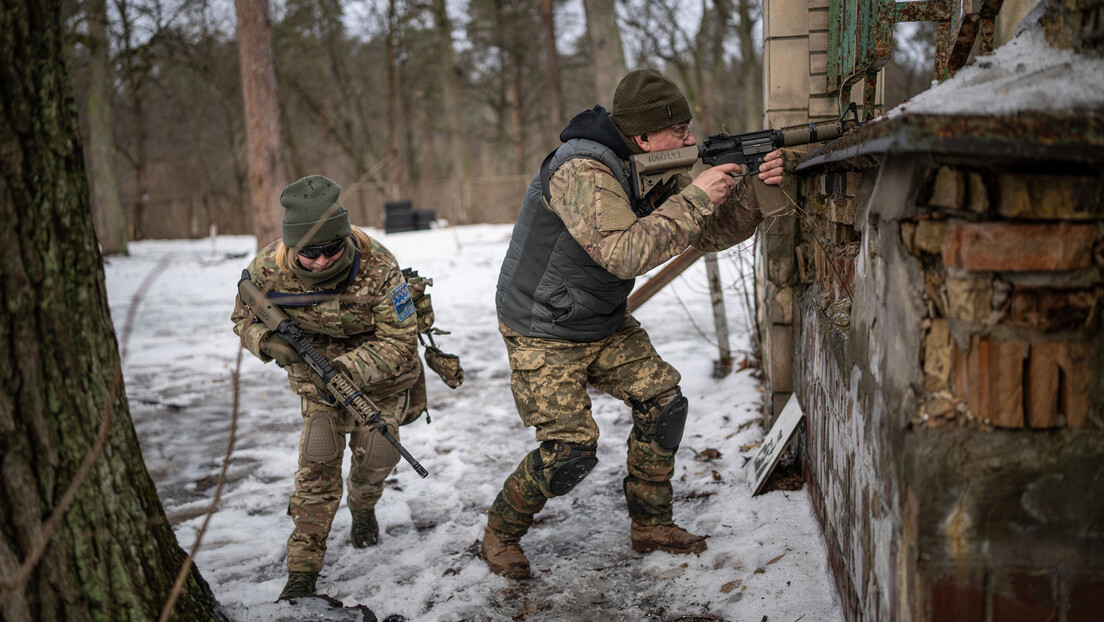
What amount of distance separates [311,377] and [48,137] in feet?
4.94

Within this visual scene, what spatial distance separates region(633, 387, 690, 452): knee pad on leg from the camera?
3.14m

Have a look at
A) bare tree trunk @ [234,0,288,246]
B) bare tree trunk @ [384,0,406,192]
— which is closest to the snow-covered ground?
bare tree trunk @ [234,0,288,246]

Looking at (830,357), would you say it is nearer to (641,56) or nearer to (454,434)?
(454,434)

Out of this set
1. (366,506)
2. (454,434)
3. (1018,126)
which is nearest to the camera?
(1018,126)

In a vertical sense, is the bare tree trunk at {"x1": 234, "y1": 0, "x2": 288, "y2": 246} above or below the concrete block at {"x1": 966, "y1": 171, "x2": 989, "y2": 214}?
above

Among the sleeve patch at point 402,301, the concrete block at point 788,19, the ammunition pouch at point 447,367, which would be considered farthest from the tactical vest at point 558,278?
the concrete block at point 788,19

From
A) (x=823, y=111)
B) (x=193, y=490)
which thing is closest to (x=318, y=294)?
(x=193, y=490)

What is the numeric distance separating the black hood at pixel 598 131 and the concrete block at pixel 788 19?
1.39m

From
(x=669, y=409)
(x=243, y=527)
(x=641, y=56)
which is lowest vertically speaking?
(x=243, y=527)

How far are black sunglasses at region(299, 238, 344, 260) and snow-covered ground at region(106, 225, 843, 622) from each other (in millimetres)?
643

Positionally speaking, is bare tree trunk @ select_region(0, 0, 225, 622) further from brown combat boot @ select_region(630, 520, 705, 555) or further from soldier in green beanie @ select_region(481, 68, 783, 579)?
brown combat boot @ select_region(630, 520, 705, 555)

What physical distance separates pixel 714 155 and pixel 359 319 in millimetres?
1574

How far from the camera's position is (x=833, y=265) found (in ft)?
9.50

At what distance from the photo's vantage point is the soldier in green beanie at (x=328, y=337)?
10.2 ft
